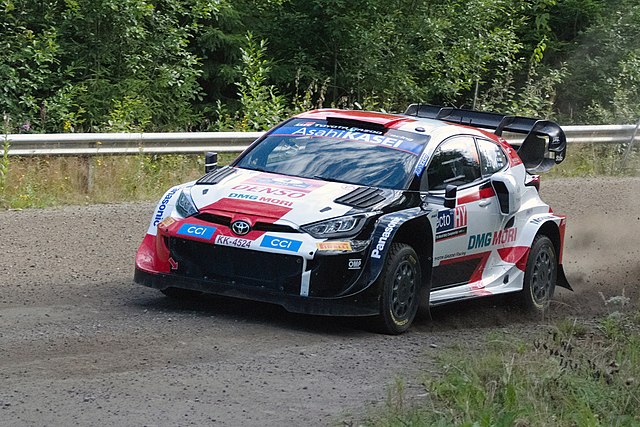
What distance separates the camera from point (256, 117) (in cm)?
1838

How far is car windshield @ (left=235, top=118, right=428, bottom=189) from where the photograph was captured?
898 cm

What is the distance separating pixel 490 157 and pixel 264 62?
8.34 meters

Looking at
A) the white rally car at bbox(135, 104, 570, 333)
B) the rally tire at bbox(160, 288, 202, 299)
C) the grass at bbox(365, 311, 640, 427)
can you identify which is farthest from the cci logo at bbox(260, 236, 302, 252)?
the grass at bbox(365, 311, 640, 427)

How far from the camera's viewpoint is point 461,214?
9.20 m

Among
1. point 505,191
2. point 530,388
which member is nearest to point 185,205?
point 505,191

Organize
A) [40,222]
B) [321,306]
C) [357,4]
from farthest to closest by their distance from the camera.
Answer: [357,4]
[40,222]
[321,306]

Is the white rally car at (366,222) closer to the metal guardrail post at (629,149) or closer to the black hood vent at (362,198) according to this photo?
the black hood vent at (362,198)

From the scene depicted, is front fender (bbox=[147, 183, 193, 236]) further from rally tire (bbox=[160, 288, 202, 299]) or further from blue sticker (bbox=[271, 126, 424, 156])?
blue sticker (bbox=[271, 126, 424, 156])

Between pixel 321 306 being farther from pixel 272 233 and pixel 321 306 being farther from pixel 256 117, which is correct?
pixel 256 117

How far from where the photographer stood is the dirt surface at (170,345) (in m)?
6.10

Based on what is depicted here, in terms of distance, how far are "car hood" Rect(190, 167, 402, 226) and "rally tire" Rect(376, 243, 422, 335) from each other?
0.40 m

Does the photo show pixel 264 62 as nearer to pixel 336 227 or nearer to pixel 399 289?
pixel 399 289

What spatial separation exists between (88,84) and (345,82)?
4556 millimetres

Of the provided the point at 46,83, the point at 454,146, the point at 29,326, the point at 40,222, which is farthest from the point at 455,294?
the point at 46,83
